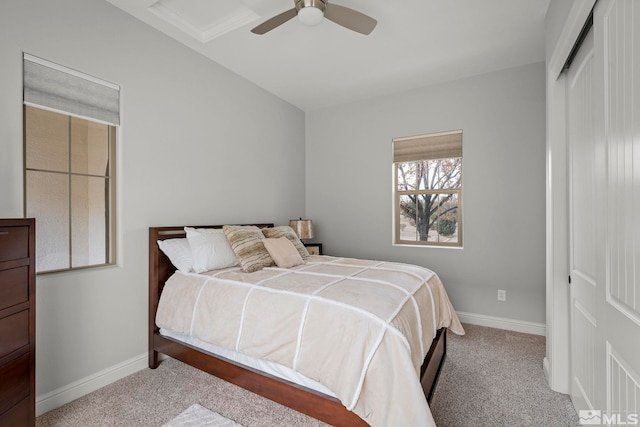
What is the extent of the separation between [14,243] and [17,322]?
368 millimetres

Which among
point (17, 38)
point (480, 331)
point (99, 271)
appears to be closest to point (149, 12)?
point (17, 38)

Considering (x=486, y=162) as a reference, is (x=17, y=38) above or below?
above

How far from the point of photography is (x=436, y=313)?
2123 millimetres

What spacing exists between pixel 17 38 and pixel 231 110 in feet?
5.56

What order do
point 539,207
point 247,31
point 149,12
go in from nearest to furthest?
point 149,12 < point 247,31 < point 539,207

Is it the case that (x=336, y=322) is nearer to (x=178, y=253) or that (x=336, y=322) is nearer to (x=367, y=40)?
(x=178, y=253)

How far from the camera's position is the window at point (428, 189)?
11.4 feet

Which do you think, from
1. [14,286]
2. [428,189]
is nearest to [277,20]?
[14,286]

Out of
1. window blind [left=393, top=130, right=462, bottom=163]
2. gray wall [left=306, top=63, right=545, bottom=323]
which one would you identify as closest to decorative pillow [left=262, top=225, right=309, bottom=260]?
gray wall [left=306, top=63, right=545, bottom=323]

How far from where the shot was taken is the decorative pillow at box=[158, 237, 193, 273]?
7.78ft

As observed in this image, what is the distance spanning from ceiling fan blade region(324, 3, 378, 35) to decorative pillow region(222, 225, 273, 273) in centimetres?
179

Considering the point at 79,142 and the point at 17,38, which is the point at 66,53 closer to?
the point at 17,38

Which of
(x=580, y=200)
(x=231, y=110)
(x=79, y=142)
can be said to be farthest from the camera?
(x=231, y=110)

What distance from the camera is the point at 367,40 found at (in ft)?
8.82
